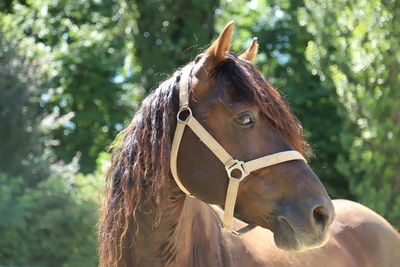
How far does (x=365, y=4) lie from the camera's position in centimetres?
805

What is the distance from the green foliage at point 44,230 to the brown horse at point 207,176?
5.18 metres

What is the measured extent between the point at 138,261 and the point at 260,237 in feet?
3.17

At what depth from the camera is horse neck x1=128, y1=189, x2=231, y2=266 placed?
2.86 m

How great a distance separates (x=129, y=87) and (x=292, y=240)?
11548 millimetres

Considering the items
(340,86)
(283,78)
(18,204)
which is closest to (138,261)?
(18,204)

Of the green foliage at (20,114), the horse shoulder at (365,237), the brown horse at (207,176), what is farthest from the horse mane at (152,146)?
the green foliage at (20,114)

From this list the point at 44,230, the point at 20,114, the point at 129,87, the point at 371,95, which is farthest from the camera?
the point at 129,87

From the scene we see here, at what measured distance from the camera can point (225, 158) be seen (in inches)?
106

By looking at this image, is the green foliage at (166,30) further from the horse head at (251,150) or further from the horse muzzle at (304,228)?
the horse muzzle at (304,228)

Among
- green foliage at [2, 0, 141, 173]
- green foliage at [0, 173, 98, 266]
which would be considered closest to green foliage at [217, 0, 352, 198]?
green foliage at [2, 0, 141, 173]

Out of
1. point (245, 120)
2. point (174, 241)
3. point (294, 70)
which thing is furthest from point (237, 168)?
point (294, 70)

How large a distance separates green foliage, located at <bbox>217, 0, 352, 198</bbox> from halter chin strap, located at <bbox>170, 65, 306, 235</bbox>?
7278mm

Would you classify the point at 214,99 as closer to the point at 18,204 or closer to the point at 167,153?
the point at 167,153

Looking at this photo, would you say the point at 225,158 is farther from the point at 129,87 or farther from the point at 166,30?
the point at 166,30
